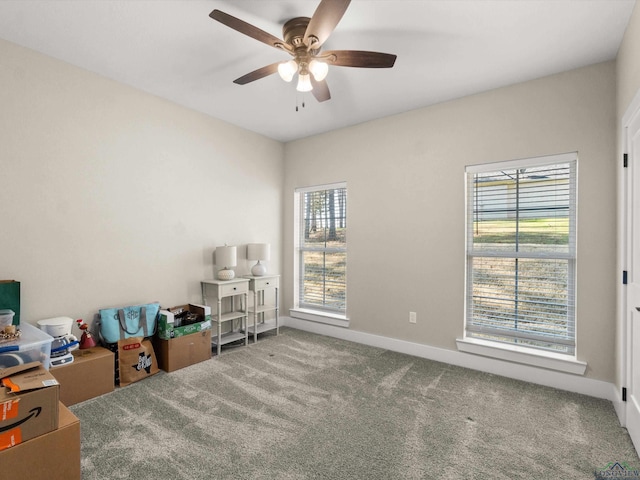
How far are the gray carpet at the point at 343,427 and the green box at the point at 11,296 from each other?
821 mm

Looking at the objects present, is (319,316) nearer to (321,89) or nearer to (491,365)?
(491,365)

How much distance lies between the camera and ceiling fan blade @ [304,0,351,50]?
5.24 feet

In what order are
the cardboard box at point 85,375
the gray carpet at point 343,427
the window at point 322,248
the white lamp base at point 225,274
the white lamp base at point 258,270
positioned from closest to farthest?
the gray carpet at point 343,427 → the cardboard box at point 85,375 → the white lamp base at point 225,274 → the white lamp base at point 258,270 → the window at point 322,248

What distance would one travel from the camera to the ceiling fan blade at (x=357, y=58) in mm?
2016

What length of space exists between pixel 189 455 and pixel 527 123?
369 cm

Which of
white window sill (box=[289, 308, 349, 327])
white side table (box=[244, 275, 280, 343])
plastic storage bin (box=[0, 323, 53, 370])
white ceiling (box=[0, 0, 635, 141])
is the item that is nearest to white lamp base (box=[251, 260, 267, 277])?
white side table (box=[244, 275, 280, 343])

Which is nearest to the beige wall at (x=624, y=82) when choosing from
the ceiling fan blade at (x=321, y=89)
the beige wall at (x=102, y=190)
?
the ceiling fan blade at (x=321, y=89)

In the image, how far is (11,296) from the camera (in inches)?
90.4

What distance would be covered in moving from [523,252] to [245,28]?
293cm

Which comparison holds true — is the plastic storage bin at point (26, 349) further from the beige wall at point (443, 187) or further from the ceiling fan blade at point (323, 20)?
the beige wall at point (443, 187)

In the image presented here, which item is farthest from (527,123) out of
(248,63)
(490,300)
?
(248,63)

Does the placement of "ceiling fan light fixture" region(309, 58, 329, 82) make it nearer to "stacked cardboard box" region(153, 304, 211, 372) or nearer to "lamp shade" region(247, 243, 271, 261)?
"lamp shade" region(247, 243, 271, 261)

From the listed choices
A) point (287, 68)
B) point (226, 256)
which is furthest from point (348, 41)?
point (226, 256)

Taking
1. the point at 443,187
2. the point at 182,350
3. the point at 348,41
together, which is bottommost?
the point at 182,350
